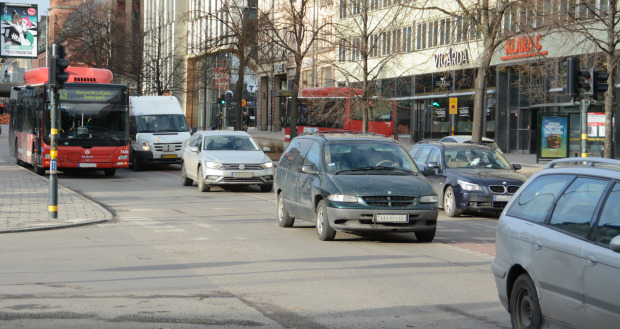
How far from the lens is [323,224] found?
1355 cm

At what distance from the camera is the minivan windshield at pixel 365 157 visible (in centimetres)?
1410

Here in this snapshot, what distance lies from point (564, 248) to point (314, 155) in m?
8.66

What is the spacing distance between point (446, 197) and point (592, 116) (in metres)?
12.5

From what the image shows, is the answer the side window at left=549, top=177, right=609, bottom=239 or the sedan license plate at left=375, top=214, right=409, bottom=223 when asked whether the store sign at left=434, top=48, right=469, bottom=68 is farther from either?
the side window at left=549, top=177, right=609, bottom=239

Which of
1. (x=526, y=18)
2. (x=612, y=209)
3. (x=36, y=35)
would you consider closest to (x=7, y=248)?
(x=612, y=209)

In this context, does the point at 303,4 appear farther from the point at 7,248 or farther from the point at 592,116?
the point at 7,248

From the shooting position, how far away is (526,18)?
28.1 metres

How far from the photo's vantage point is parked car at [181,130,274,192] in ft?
78.3

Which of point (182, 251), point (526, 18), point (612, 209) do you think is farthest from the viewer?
point (526, 18)

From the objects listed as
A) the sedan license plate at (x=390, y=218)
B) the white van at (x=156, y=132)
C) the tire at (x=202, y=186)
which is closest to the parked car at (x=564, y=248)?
the sedan license plate at (x=390, y=218)

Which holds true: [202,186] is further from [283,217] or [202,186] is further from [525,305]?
[525,305]

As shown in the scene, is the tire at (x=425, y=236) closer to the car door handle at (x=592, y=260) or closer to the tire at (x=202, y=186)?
the car door handle at (x=592, y=260)

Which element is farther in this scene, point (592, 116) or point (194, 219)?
point (592, 116)

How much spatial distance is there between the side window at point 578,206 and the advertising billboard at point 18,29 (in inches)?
1899
